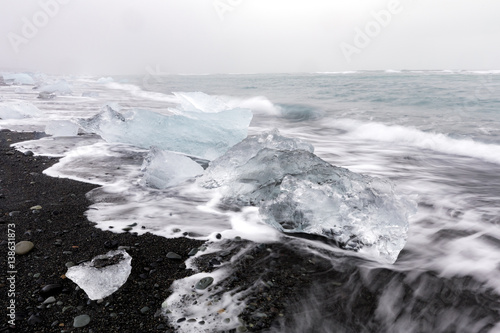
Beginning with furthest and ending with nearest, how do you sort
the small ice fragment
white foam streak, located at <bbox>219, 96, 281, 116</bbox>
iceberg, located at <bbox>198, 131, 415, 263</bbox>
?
white foam streak, located at <bbox>219, 96, 281, 116</bbox> < the small ice fragment < iceberg, located at <bbox>198, 131, 415, 263</bbox>

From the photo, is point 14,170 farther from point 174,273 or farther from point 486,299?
point 486,299

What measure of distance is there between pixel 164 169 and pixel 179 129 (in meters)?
1.77

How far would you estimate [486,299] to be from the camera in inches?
83.6

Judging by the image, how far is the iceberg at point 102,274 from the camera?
1.92 meters

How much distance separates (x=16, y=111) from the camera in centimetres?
870

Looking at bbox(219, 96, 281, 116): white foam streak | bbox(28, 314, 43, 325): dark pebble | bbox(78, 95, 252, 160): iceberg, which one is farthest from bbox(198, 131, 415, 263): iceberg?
bbox(219, 96, 281, 116): white foam streak

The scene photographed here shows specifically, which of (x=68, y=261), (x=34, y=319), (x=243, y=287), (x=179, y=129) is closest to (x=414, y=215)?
(x=243, y=287)

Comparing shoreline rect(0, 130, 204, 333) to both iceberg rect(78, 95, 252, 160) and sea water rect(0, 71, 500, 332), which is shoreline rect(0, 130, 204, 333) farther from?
iceberg rect(78, 95, 252, 160)

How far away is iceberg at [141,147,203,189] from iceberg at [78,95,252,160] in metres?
1.19

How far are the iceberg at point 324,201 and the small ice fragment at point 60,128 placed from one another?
4.88 m

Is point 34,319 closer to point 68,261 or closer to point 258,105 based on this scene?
point 68,261

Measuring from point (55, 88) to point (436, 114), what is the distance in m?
20.7

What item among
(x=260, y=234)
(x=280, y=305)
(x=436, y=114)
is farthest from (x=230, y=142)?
(x=436, y=114)

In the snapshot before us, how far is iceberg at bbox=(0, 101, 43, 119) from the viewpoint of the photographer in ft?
28.0
